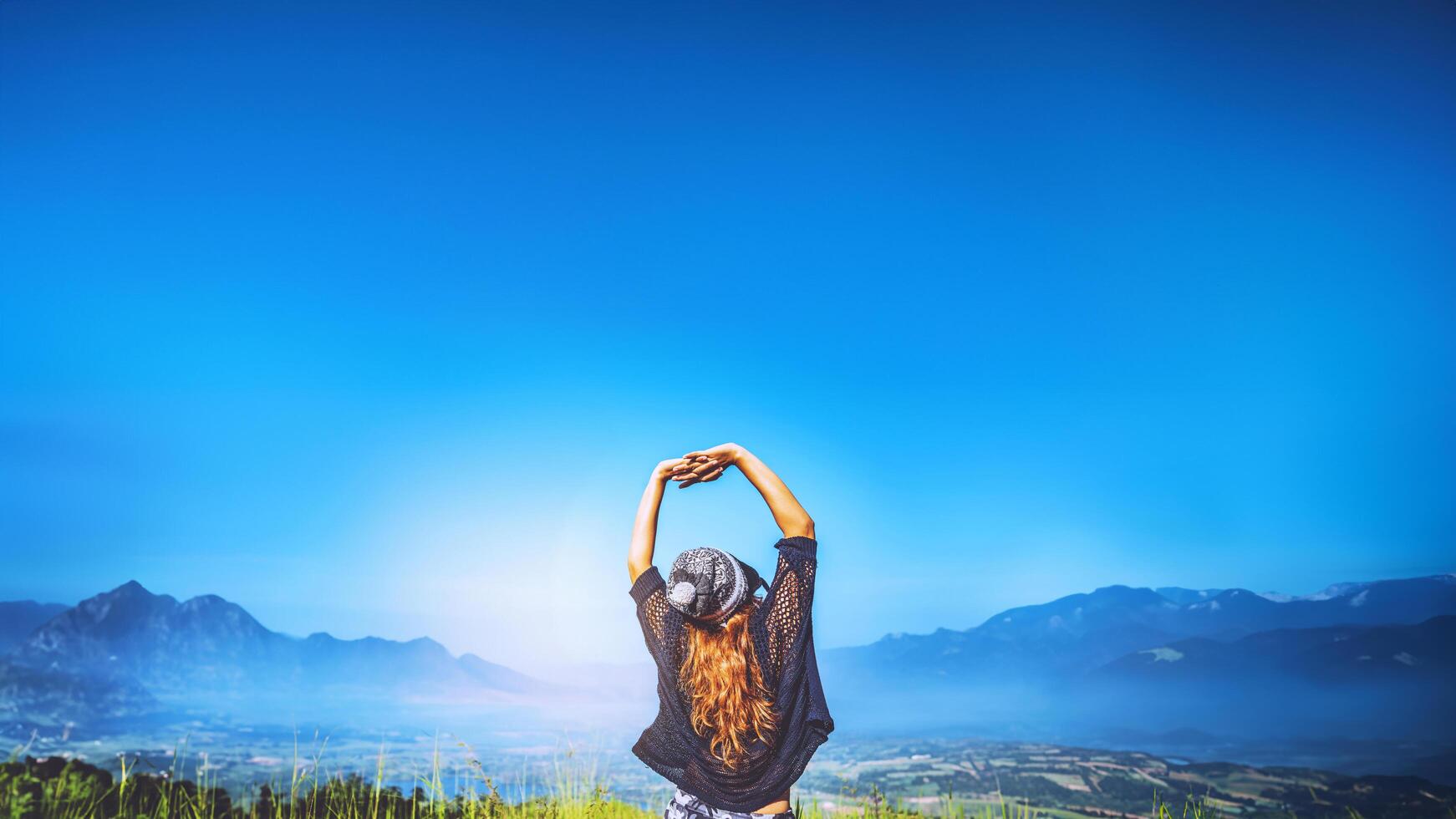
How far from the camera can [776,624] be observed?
3590 mm

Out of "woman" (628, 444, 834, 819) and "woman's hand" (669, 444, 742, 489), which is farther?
"woman's hand" (669, 444, 742, 489)

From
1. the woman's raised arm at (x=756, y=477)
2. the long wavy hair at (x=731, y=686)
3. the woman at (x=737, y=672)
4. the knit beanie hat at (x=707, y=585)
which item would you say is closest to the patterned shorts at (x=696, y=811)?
the woman at (x=737, y=672)

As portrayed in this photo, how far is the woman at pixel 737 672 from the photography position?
139 inches

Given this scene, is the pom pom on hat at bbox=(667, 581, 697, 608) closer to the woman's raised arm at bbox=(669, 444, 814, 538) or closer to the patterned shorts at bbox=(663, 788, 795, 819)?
the woman's raised arm at bbox=(669, 444, 814, 538)

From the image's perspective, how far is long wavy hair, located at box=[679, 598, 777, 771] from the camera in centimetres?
355

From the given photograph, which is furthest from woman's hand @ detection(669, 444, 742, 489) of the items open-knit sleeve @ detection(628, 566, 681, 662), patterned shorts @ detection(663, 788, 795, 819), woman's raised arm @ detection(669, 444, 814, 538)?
patterned shorts @ detection(663, 788, 795, 819)

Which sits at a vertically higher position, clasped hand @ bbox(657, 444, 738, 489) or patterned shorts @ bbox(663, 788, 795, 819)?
clasped hand @ bbox(657, 444, 738, 489)

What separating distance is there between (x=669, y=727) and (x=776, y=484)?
→ 1089 mm

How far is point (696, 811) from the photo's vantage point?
368 cm

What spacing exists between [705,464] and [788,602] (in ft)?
2.44

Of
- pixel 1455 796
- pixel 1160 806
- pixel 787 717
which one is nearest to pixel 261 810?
pixel 787 717

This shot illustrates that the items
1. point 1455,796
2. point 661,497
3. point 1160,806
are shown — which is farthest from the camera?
point 1455,796

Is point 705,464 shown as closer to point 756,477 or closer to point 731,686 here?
point 756,477

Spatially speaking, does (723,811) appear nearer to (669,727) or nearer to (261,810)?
(669,727)
